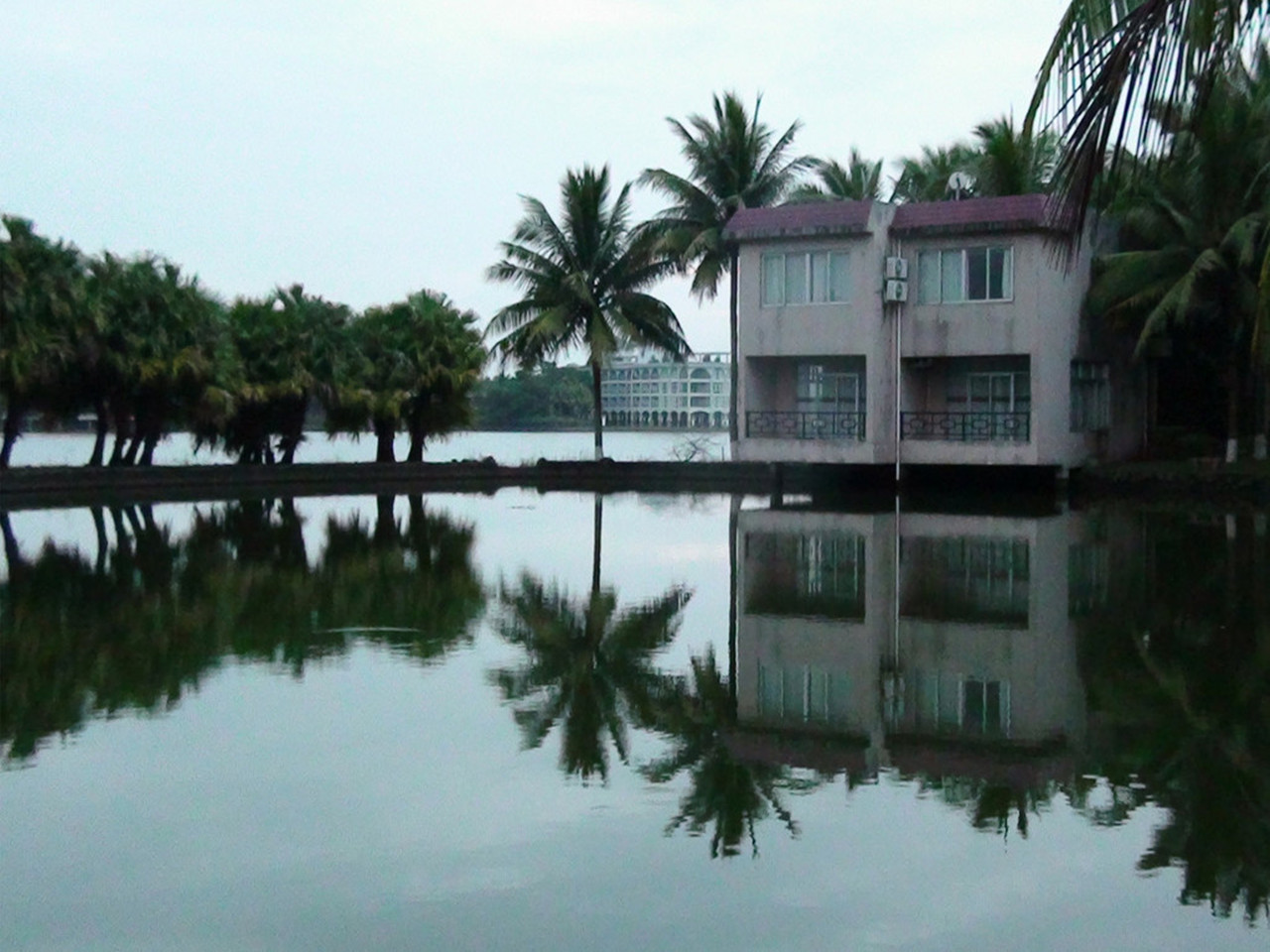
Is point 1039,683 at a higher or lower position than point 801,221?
lower

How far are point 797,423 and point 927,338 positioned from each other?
12.6 feet

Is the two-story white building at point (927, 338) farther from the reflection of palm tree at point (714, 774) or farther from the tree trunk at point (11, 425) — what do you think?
the reflection of palm tree at point (714, 774)

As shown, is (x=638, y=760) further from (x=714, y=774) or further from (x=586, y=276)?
(x=586, y=276)

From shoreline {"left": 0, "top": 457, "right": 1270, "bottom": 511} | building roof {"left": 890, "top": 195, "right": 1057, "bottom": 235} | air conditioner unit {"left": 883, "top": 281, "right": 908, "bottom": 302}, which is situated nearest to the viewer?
shoreline {"left": 0, "top": 457, "right": 1270, "bottom": 511}

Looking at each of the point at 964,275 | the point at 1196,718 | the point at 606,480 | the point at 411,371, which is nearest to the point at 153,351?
the point at 411,371

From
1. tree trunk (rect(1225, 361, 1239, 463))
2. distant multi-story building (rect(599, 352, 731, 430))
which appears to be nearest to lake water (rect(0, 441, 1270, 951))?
tree trunk (rect(1225, 361, 1239, 463))

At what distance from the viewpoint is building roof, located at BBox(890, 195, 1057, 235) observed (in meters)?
31.0

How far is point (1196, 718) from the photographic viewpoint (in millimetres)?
9016

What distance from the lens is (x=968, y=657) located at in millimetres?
11391

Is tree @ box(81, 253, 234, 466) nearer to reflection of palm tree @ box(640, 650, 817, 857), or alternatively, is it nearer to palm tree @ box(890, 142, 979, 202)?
palm tree @ box(890, 142, 979, 202)

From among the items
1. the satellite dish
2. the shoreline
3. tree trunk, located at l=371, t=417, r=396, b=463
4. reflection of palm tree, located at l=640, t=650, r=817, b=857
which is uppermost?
the satellite dish

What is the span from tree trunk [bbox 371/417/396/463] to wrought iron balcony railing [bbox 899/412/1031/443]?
42.5 feet

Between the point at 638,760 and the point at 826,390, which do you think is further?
the point at 826,390

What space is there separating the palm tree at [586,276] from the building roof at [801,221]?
16.9 ft
